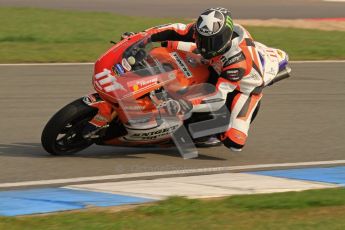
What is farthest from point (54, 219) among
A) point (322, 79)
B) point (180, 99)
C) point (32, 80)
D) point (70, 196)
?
point (322, 79)

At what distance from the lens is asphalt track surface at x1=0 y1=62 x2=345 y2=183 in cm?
867

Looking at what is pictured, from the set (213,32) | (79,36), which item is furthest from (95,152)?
(79,36)

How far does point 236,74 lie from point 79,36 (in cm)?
955

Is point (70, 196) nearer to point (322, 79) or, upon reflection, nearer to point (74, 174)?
point (74, 174)

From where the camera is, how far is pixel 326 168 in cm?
875

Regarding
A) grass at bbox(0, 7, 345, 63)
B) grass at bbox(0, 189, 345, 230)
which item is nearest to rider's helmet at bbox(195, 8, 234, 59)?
grass at bbox(0, 189, 345, 230)

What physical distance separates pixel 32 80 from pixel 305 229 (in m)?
7.66

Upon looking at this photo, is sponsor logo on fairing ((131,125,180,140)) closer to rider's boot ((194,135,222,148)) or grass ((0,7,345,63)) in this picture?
rider's boot ((194,135,222,148))

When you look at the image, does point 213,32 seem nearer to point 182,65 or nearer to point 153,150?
point 182,65

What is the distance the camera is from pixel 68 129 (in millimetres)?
8594

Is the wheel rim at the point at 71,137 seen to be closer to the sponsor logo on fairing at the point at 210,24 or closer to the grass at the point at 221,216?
the sponsor logo on fairing at the point at 210,24

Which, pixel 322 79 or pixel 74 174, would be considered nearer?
pixel 74 174

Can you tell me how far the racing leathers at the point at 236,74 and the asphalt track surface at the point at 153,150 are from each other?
1.24 feet

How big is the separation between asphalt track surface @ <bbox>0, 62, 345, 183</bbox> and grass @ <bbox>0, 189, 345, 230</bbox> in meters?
1.66
